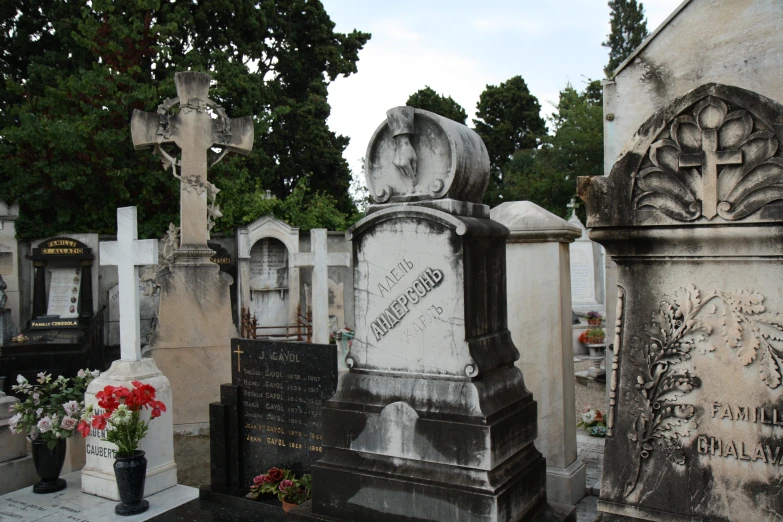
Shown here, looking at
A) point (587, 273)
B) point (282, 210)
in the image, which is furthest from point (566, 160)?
point (282, 210)

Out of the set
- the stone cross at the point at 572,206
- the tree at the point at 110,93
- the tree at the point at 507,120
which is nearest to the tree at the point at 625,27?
the tree at the point at 507,120

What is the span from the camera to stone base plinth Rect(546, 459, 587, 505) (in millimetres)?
4320

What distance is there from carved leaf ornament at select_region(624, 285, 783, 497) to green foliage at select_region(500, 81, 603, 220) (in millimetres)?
18808

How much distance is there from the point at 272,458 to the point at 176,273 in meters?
3.59

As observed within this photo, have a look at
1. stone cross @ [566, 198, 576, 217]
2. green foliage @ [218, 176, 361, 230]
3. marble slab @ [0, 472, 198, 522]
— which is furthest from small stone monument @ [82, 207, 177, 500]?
stone cross @ [566, 198, 576, 217]

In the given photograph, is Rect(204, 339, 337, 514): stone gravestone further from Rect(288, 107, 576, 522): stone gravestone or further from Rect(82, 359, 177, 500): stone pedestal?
Rect(288, 107, 576, 522): stone gravestone

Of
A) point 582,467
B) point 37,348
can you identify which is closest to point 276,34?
point 37,348

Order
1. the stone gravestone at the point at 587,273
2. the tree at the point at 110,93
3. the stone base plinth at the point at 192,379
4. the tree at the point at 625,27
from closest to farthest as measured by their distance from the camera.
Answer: the stone base plinth at the point at 192,379, the tree at the point at 110,93, the stone gravestone at the point at 587,273, the tree at the point at 625,27

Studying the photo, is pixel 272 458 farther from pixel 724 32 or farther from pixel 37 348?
pixel 37 348

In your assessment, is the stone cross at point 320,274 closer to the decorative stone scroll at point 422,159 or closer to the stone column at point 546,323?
the stone column at point 546,323

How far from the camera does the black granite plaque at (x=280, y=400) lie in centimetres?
434

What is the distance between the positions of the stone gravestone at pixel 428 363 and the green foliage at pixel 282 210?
1094 cm

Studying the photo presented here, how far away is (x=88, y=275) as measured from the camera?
10.9 m

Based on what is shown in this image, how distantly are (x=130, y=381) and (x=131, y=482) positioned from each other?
81 cm
